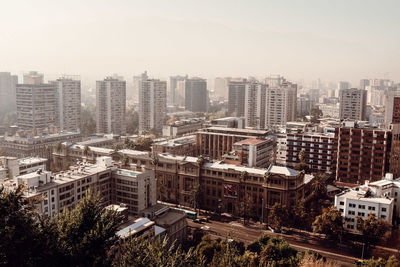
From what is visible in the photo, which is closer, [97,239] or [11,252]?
[11,252]

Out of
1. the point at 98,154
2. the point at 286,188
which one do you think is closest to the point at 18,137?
the point at 98,154

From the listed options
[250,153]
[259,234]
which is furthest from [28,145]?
[259,234]

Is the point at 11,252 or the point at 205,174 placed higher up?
the point at 11,252

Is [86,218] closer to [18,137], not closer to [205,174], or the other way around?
[205,174]

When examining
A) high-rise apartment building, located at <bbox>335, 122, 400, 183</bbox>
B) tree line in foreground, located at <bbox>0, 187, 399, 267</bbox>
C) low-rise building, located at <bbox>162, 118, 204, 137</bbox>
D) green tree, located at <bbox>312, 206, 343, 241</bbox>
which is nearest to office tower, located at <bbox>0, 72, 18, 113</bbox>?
low-rise building, located at <bbox>162, 118, 204, 137</bbox>

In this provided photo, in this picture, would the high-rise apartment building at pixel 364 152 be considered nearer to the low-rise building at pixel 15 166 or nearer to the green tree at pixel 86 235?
the low-rise building at pixel 15 166

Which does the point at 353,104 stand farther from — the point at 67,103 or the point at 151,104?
the point at 67,103

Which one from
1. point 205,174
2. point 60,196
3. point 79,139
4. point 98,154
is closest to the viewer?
point 60,196
